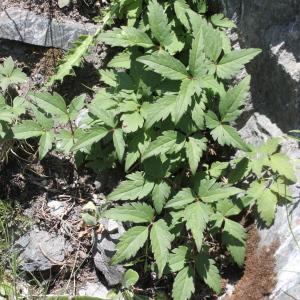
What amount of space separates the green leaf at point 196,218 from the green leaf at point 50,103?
1.01 metres

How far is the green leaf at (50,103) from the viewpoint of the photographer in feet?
11.2

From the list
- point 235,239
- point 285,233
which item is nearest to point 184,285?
point 235,239

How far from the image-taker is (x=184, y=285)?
3.03m

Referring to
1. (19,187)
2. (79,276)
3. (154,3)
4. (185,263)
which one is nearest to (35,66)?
(19,187)

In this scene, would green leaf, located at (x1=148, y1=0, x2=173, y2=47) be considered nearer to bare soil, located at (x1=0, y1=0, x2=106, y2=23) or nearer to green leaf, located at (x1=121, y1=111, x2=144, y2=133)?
green leaf, located at (x1=121, y1=111, x2=144, y2=133)

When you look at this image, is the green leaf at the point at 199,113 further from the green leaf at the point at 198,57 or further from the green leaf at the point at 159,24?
the green leaf at the point at 159,24

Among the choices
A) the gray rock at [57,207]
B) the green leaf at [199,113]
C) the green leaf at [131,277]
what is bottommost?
the green leaf at [131,277]

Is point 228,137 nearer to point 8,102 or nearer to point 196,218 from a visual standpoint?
point 196,218

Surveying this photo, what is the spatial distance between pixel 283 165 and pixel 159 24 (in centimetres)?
107

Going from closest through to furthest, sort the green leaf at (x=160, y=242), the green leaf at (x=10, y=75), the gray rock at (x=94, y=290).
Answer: the green leaf at (x=160, y=242)
the gray rock at (x=94, y=290)
the green leaf at (x=10, y=75)

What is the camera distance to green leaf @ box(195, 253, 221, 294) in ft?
10.0

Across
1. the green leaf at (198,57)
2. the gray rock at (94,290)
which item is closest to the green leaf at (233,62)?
the green leaf at (198,57)

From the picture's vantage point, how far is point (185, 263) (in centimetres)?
312

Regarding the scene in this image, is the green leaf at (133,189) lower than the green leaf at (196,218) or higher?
higher
